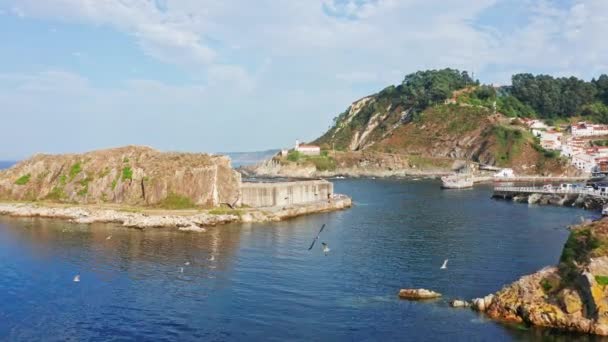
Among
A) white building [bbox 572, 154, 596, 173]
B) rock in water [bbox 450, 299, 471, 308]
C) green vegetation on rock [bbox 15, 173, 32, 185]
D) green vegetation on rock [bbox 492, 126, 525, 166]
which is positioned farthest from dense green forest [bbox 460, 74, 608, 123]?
rock in water [bbox 450, 299, 471, 308]

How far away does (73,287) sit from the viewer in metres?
40.1

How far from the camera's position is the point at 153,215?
68.8 metres

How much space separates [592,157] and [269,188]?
107m

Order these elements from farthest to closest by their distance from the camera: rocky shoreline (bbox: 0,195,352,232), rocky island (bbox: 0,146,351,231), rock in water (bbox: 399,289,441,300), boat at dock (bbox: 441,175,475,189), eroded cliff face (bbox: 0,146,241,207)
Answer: boat at dock (bbox: 441,175,475,189) < eroded cliff face (bbox: 0,146,241,207) < rocky island (bbox: 0,146,351,231) < rocky shoreline (bbox: 0,195,352,232) < rock in water (bbox: 399,289,441,300)

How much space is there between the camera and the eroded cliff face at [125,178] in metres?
74.8

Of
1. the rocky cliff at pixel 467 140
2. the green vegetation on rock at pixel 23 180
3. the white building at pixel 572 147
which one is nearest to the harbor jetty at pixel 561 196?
the rocky cliff at pixel 467 140

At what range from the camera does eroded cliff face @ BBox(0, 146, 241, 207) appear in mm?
74812

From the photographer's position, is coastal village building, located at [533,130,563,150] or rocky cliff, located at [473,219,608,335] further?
coastal village building, located at [533,130,563,150]

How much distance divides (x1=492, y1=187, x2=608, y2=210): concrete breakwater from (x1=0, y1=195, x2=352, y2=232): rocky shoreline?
134ft

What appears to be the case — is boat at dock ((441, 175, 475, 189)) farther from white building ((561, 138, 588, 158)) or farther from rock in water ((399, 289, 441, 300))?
rock in water ((399, 289, 441, 300))

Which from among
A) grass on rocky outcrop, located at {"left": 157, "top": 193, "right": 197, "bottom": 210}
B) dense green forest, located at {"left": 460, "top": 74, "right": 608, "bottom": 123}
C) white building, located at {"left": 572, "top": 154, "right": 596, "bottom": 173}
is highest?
dense green forest, located at {"left": 460, "top": 74, "right": 608, "bottom": 123}

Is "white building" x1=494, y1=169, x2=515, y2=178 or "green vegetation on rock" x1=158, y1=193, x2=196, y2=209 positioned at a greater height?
"white building" x1=494, y1=169, x2=515, y2=178

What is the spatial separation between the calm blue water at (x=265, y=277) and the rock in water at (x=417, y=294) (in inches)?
42.1

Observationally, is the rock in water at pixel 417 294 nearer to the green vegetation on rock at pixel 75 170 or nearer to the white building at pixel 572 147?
the green vegetation on rock at pixel 75 170
